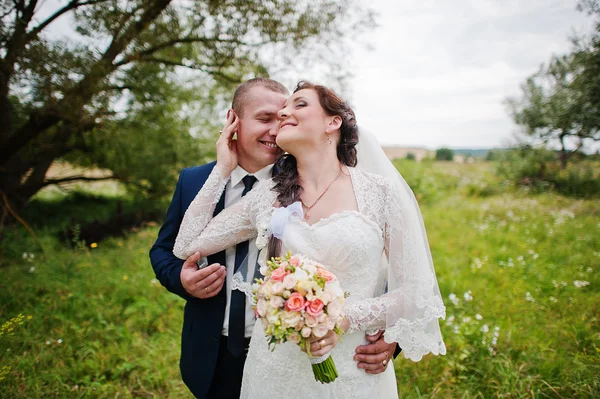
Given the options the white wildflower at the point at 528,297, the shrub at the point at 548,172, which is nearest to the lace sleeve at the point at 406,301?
the white wildflower at the point at 528,297

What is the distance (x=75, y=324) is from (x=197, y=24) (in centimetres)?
417

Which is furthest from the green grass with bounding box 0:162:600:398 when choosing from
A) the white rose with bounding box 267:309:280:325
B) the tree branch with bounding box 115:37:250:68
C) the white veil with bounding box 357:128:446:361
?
the tree branch with bounding box 115:37:250:68

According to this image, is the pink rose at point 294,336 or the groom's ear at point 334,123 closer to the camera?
the pink rose at point 294,336

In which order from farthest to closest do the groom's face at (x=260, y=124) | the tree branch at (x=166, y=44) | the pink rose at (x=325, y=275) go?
the tree branch at (x=166, y=44), the groom's face at (x=260, y=124), the pink rose at (x=325, y=275)

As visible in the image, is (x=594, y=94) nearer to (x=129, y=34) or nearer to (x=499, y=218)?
(x=499, y=218)

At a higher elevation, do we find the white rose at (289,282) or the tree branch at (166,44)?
the tree branch at (166,44)

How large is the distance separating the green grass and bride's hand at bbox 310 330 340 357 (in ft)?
6.53

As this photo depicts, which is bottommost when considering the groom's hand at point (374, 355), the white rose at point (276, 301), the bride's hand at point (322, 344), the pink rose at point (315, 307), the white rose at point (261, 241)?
the groom's hand at point (374, 355)

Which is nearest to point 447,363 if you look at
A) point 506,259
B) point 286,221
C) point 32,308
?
point 286,221

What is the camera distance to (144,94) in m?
6.65

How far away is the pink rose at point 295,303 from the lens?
1424 mm

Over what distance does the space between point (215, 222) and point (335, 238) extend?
0.69 m

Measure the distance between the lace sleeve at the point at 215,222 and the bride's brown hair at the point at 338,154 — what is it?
0.10 metres

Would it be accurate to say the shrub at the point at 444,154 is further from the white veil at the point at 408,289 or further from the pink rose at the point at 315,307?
the pink rose at the point at 315,307
